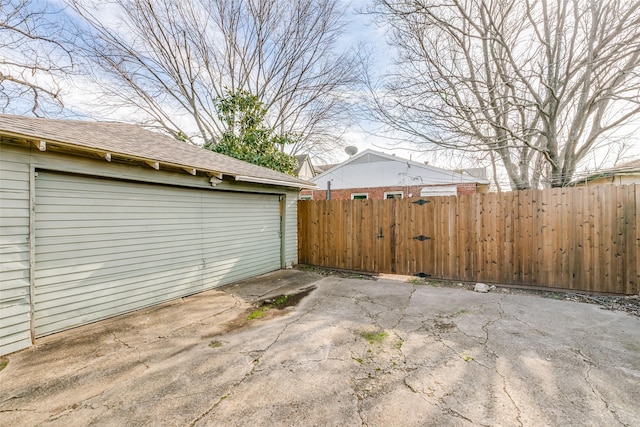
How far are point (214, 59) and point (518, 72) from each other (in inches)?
459

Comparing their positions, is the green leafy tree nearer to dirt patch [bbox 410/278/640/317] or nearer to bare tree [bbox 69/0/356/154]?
bare tree [bbox 69/0/356/154]

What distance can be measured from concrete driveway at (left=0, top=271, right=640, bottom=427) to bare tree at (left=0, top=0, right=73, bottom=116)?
330 inches

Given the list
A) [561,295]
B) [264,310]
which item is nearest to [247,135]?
[264,310]

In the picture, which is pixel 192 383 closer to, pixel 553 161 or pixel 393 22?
pixel 393 22

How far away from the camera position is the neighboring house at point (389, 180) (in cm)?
1265

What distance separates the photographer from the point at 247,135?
10.6 metres

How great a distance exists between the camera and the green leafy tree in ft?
34.2

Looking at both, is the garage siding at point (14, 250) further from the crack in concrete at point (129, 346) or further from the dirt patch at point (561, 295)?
the dirt patch at point (561, 295)

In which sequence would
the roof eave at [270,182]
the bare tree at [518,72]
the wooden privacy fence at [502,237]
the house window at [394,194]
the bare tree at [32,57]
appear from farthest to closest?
the house window at [394,194], the bare tree at [32,57], the roof eave at [270,182], the bare tree at [518,72], the wooden privacy fence at [502,237]

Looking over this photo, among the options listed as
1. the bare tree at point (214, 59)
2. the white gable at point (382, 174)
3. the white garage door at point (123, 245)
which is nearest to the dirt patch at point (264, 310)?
the white garage door at point (123, 245)

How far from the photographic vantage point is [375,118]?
6605mm

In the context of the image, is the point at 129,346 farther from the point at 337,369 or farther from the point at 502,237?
the point at 502,237

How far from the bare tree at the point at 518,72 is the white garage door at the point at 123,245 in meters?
4.67

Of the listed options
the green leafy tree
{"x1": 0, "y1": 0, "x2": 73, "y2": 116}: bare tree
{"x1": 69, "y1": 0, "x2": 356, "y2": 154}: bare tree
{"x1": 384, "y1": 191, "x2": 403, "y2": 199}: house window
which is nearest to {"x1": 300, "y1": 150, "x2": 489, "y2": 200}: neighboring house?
{"x1": 384, "y1": 191, "x2": 403, "y2": 199}: house window
